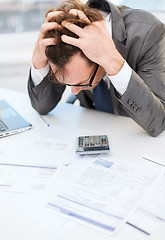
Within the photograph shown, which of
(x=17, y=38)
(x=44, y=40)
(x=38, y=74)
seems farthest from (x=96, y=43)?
(x=17, y=38)

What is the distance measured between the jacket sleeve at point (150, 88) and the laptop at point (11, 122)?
18.3 inches

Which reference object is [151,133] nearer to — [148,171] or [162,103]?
[162,103]

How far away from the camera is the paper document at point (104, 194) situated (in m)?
0.66

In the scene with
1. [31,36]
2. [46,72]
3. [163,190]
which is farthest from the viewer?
[31,36]

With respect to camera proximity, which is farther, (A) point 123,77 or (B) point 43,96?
(B) point 43,96

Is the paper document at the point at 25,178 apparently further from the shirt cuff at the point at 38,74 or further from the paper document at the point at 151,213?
the shirt cuff at the point at 38,74

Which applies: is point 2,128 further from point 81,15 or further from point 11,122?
point 81,15

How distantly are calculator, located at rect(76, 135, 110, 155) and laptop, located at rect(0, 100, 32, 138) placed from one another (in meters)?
0.30

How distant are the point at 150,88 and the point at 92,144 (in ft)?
1.19

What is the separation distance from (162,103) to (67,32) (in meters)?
Answer: 0.49

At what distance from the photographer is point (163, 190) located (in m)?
0.75

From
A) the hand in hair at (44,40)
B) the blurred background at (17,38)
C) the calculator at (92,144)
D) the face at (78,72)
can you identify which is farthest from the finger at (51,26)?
the blurred background at (17,38)

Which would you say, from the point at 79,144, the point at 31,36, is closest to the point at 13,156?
the point at 79,144

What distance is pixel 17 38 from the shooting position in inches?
108
